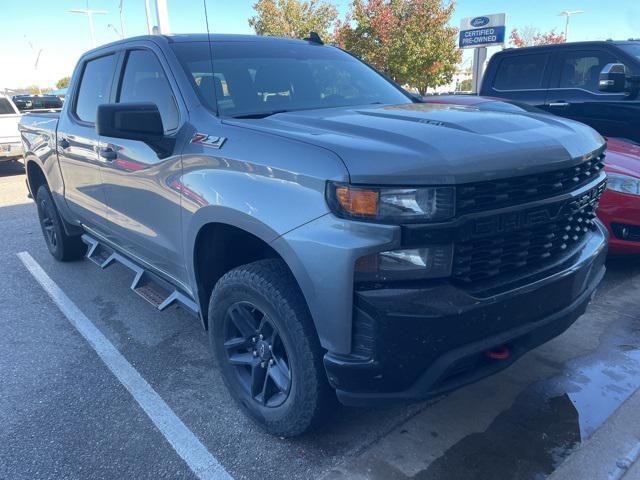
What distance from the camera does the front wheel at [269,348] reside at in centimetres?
218

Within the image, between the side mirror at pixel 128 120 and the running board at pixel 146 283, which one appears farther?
the running board at pixel 146 283

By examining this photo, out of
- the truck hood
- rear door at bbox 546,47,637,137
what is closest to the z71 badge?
the truck hood

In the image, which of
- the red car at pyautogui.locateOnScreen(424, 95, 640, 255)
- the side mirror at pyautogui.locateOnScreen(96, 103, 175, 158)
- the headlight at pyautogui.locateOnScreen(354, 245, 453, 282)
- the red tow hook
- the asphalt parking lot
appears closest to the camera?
Answer: the headlight at pyautogui.locateOnScreen(354, 245, 453, 282)

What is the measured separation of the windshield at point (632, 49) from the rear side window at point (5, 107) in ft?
40.8

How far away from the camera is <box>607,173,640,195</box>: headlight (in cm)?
415

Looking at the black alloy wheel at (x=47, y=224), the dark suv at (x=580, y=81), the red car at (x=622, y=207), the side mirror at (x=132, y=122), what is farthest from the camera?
the dark suv at (x=580, y=81)

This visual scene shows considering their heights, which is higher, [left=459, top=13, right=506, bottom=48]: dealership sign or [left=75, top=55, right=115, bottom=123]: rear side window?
[left=459, top=13, right=506, bottom=48]: dealership sign

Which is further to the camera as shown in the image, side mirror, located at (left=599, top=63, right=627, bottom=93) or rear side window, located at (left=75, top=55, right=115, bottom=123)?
side mirror, located at (left=599, top=63, right=627, bottom=93)

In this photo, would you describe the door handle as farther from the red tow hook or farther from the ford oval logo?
the ford oval logo

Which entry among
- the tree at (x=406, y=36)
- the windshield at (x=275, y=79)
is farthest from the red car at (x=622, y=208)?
the tree at (x=406, y=36)

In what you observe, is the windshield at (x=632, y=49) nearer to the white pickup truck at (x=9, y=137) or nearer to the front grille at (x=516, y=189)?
the front grille at (x=516, y=189)

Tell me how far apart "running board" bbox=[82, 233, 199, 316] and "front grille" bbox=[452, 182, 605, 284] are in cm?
165

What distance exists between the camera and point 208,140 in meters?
2.57

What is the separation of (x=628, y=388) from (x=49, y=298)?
4.37m
